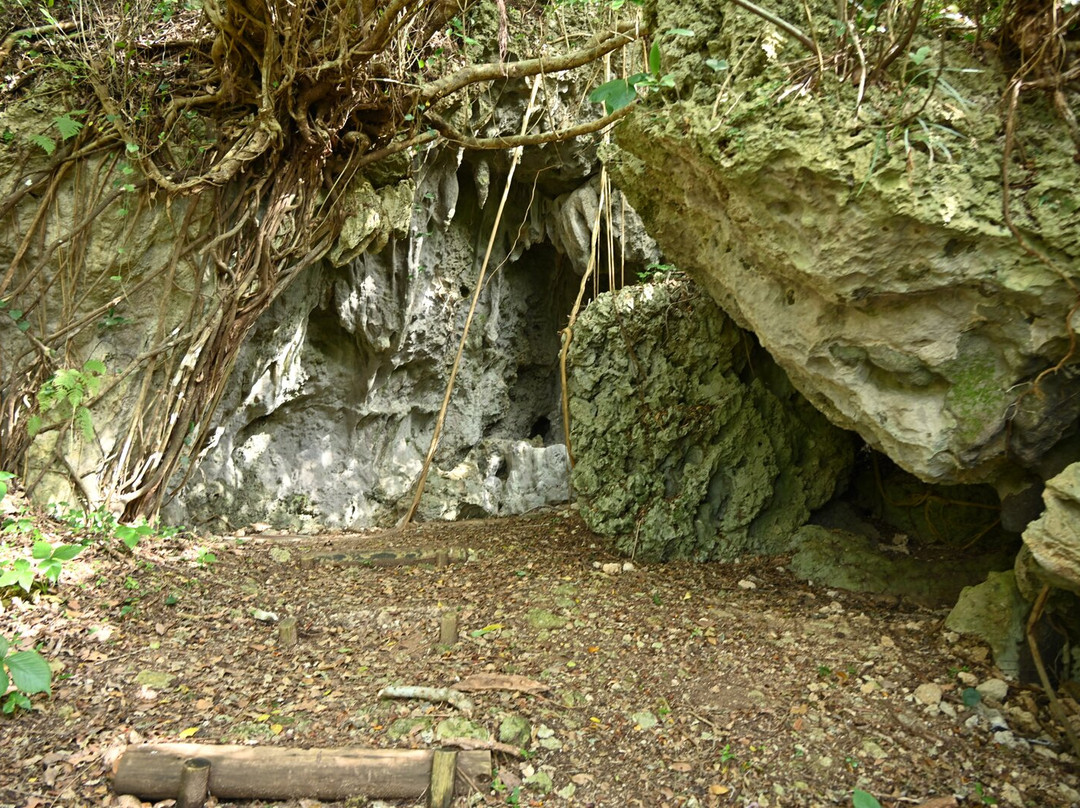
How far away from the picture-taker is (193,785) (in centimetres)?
216

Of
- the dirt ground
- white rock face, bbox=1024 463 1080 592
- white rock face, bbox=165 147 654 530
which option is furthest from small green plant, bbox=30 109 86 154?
white rock face, bbox=1024 463 1080 592

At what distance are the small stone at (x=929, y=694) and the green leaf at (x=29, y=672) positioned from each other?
3017 mm

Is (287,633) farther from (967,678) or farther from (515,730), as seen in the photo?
(967,678)

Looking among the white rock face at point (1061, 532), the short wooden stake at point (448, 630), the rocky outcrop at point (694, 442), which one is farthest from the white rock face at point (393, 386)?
the white rock face at point (1061, 532)

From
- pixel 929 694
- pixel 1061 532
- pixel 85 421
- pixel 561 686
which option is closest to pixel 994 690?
pixel 929 694

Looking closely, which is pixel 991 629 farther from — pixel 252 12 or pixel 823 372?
pixel 252 12

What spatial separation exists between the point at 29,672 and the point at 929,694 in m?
3.12

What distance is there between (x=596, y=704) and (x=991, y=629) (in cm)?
166

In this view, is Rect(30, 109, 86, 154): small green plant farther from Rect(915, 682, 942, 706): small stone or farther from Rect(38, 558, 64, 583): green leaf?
Rect(915, 682, 942, 706): small stone

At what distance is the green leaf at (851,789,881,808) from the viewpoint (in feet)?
6.79

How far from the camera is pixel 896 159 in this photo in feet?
8.09

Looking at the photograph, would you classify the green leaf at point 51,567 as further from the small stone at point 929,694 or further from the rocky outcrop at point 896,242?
the small stone at point 929,694

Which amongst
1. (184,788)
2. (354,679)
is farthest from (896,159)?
(184,788)

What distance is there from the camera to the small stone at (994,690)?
8.68ft
